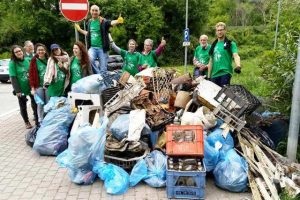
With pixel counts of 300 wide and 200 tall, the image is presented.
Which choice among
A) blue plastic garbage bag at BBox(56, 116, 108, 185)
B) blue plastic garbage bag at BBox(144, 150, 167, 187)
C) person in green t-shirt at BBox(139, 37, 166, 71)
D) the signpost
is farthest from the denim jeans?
blue plastic garbage bag at BBox(144, 150, 167, 187)

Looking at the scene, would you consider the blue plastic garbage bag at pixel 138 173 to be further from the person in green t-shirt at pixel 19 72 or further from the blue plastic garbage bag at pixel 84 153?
the person in green t-shirt at pixel 19 72

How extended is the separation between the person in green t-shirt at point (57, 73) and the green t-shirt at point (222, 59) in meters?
2.93

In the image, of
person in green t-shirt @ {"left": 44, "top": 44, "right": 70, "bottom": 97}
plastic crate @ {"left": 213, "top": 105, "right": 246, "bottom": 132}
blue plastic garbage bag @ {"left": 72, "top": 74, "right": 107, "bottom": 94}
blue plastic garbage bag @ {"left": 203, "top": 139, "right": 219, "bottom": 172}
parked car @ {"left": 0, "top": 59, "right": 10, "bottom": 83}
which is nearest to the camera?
blue plastic garbage bag @ {"left": 203, "top": 139, "right": 219, "bottom": 172}

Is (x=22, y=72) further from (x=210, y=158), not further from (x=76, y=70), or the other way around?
(x=210, y=158)

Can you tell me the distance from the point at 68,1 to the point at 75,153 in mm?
3436

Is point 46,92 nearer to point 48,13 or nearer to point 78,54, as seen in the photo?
point 78,54

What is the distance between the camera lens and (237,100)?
201 inches

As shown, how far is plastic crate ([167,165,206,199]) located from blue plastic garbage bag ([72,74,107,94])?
8.56ft

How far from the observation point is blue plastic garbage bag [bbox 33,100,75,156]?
573cm

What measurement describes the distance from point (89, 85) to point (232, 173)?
306 cm

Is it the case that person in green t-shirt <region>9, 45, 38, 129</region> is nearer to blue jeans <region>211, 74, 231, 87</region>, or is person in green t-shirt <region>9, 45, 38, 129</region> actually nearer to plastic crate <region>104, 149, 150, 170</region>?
plastic crate <region>104, 149, 150, 170</region>

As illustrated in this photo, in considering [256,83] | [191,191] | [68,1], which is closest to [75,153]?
[191,191]

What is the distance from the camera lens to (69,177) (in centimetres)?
486

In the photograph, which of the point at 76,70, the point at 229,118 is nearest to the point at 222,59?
the point at 229,118
